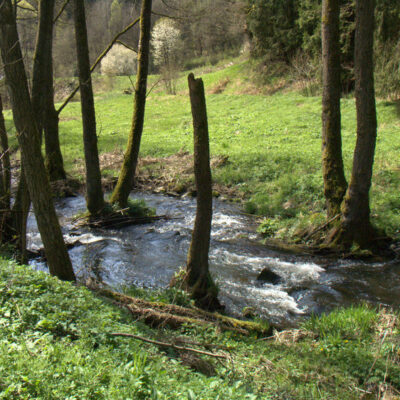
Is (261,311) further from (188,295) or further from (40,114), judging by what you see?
(40,114)

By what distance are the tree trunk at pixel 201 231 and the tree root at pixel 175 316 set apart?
1.73ft

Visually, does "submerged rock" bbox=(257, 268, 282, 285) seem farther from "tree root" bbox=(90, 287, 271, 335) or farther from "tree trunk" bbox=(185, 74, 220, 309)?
"tree root" bbox=(90, 287, 271, 335)

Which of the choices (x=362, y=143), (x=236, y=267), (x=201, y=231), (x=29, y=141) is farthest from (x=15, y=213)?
(x=362, y=143)

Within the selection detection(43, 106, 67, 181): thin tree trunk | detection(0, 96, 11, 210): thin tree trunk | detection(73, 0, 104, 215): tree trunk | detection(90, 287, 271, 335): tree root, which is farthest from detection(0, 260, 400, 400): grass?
detection(43, 106, 67, 181): thin tree trunk

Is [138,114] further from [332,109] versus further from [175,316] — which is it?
[175,316]

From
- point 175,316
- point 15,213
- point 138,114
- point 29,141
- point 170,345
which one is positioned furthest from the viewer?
point 138,114

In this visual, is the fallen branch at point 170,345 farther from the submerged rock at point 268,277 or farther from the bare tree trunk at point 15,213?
the bare tree trunk at point 15,213

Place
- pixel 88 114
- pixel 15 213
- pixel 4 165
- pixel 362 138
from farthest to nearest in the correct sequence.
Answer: pixel 88 114 < pixel 4 165 < pixel 15 213 < pixel 362 138

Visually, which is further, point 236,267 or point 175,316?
point 236,267

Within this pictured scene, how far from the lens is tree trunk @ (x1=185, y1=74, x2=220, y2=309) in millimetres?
6266

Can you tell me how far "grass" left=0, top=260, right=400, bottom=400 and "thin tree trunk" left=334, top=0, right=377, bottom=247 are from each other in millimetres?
3073

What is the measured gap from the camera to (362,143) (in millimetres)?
8367

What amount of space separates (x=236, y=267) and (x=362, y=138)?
3571mm

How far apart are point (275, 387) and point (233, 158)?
1237 centimetres
